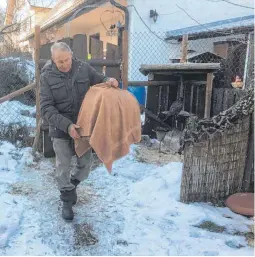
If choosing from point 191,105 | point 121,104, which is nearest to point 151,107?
Result: point 191,105

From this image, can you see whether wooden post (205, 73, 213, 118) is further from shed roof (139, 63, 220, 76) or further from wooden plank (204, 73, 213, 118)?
shed roof (139, 63, 220, 76)

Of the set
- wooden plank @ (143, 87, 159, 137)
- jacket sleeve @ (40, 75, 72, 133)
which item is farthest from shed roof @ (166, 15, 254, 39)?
jacket sleeve @ (40, 75, 72, 133)

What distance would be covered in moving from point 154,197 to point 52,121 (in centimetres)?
146

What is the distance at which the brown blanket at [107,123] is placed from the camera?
10.2 ft

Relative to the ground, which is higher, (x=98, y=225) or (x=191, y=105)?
(x=191, y=105)

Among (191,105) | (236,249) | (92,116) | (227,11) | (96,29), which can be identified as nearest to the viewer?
(236,249)

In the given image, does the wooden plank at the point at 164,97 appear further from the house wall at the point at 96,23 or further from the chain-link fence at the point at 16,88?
the house wall at the point at 96,23

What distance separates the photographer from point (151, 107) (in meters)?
7.12

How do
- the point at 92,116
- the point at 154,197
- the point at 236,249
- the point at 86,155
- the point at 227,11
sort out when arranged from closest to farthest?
the point at 236,249 → the point at 92,116 → the point at 86,155 → the point at 154,197 → the point at 227,11

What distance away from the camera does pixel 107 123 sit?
312 centimetres

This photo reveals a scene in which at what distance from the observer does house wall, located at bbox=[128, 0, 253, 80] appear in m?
10.7

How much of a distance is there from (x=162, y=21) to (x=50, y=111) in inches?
351

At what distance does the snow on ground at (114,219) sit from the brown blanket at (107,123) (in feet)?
2.12

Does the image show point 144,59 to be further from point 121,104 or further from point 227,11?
point 121,104
